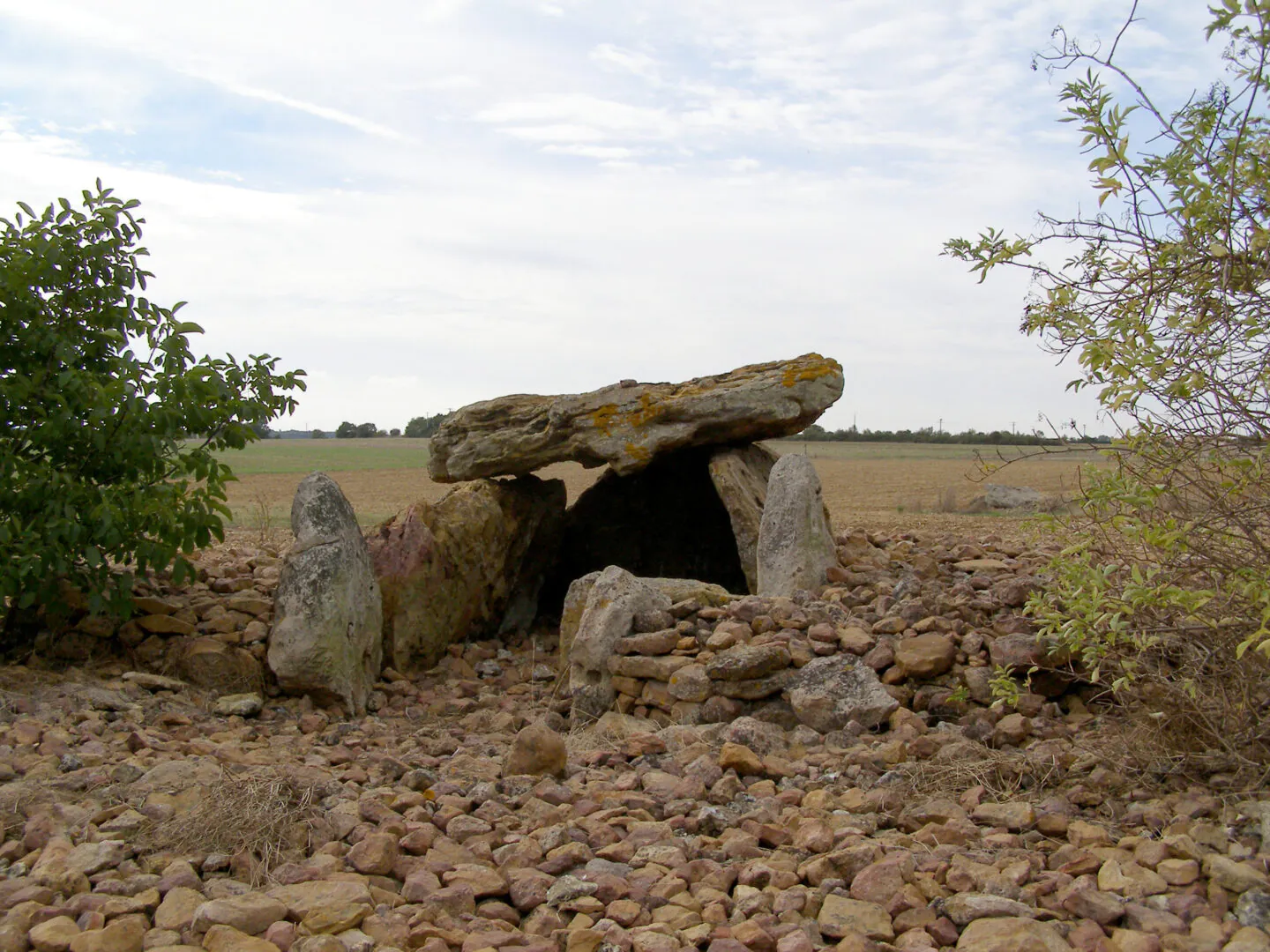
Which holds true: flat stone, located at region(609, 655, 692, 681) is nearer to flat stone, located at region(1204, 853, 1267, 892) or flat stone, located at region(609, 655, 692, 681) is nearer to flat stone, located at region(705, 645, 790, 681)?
flat stone, located at region(705, 645, 790, 681)

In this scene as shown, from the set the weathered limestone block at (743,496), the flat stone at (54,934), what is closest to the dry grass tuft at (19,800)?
the flat stone at (54,934)

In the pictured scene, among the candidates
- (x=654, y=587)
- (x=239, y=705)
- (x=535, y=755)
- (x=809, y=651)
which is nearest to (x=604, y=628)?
(x=654, y=587)

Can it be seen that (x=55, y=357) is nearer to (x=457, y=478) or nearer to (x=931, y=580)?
(x=457, y=478)

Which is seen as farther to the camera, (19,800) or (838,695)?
(838,695)

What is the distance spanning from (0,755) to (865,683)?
405 centimetres

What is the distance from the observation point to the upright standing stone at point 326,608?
698 cm

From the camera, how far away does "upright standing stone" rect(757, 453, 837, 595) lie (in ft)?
25.6

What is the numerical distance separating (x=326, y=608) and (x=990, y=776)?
4.37m

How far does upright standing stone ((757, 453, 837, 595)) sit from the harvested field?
1269mm

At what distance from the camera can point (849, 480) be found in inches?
1077

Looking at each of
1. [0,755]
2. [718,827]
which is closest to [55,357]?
[0,755]

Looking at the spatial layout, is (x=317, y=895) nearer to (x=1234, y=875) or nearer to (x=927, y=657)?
(x=1234, y=875)

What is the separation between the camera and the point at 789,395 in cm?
898

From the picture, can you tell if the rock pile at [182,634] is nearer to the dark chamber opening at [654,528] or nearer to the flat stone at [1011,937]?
A: the dark chamber opening at [654,528]
